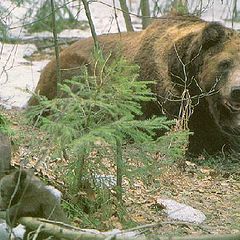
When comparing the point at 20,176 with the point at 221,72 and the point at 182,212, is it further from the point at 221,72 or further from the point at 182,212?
the point at 221,72

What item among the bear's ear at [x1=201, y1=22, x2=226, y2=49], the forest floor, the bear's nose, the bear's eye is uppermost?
the bear's ear at [x1=201, y1=22, x2=226, y2=49]

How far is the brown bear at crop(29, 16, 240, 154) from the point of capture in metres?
7.86

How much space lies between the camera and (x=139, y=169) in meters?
5.33

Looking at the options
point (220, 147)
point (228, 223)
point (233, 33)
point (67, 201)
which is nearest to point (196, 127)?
point (220, 147)

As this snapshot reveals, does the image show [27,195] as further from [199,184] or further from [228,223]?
[199,184]

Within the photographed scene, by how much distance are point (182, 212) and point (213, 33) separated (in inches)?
109

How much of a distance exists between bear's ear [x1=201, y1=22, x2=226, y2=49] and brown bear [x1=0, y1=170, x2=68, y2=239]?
162 inches

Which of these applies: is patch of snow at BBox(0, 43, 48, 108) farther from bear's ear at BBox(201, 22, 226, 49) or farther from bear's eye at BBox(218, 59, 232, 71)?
bear's eye at BBox(218, 59, 232, 71)

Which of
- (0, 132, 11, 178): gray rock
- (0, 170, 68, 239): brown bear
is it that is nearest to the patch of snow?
(0, 132, 11, 178): gray rock

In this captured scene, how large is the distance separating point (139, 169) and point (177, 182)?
165 cm

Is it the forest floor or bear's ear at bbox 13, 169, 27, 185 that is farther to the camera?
the forest floor

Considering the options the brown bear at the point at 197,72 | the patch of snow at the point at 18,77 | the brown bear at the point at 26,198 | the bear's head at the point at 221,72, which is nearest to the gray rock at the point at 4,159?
the brown bear at the point at 26,198

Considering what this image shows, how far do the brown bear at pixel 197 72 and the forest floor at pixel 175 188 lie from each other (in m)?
0.39

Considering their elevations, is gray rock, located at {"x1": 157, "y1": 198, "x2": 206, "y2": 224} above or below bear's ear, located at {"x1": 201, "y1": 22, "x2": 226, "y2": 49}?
below
